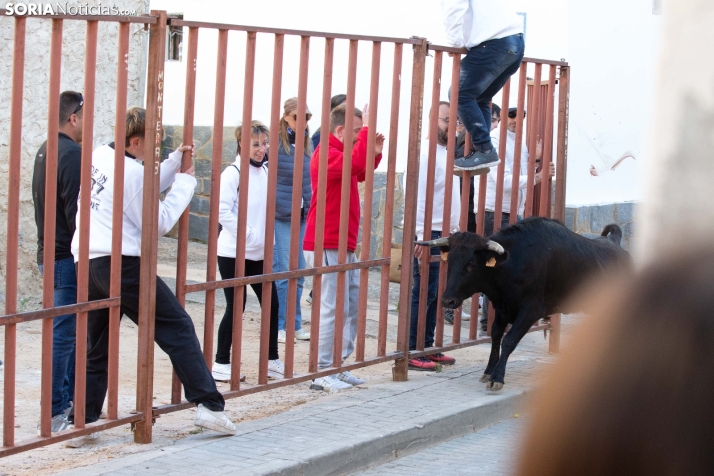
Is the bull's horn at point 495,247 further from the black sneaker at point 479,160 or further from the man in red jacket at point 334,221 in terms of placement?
the man in red jacket at point 334,221

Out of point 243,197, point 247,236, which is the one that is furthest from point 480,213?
point 243,197

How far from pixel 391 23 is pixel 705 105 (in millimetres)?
10373

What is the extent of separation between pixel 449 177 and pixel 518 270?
840 millimetres

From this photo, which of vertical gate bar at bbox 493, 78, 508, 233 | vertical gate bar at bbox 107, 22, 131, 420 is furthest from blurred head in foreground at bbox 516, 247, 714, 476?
vertical gate bar at bbox 493, 78, 508, 233

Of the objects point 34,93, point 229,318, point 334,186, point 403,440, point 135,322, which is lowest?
point 403,440

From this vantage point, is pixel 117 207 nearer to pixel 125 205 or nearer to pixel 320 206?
pixel 125 205

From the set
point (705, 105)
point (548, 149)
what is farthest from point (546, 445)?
point (548, 149)

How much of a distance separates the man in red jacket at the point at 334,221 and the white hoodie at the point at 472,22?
94cm

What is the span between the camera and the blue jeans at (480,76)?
21.4ft

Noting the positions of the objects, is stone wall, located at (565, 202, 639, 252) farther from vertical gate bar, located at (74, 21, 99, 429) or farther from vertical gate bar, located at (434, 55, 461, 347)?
vertical gate bar, located at (74, 21, 99, 429)

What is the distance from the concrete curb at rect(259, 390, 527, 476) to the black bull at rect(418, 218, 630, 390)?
208mm

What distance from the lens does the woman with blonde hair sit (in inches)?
227

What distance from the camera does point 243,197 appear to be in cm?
514

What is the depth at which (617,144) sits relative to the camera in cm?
1102
